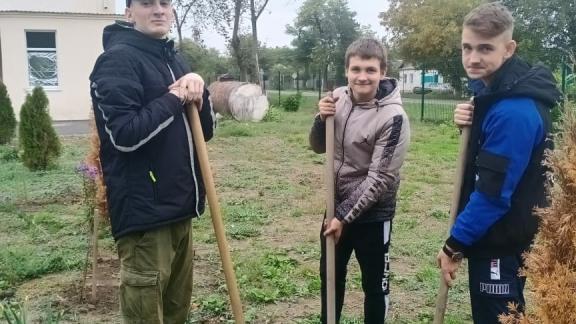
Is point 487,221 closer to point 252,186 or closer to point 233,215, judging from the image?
point 233,215

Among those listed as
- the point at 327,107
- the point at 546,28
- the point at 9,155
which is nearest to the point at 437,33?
the point at 546,28

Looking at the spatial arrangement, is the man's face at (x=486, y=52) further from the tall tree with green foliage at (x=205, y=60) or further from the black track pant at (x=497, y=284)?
the tall tree with green foliage at (x=205, y=60)

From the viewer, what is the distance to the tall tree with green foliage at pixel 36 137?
375 inches

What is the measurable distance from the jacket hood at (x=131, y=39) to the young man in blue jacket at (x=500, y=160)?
1361 millimetres

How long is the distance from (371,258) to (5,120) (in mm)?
11788

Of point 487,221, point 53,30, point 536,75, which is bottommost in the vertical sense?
point 487,221

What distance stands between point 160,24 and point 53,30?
19.0m

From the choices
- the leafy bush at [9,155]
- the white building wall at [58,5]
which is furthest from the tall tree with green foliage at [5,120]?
the white building wall at [58,5]

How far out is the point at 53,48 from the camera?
2000 cm

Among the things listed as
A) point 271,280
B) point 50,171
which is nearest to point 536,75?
point 271,280

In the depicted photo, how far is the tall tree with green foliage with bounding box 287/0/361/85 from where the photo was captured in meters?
39.6

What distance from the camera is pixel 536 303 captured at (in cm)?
196

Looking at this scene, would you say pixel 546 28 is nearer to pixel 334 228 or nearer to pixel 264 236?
pixel 264 236

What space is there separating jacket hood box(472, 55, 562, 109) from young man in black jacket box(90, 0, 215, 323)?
1323mm
